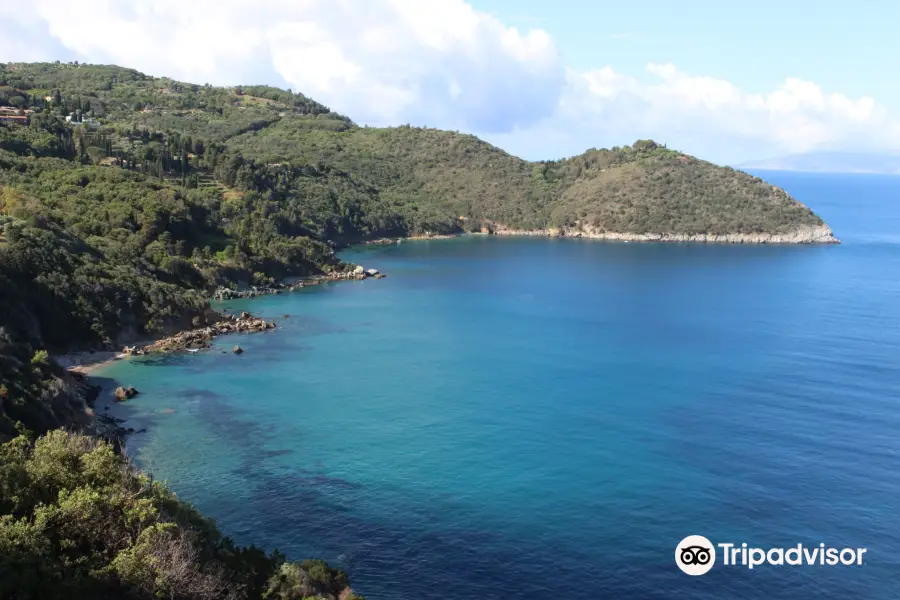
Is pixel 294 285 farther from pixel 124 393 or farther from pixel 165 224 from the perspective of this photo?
pixel 124 393

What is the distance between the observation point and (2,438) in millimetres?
31734

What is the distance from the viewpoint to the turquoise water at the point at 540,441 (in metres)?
30.9

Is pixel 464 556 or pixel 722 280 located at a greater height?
pixel 722 280

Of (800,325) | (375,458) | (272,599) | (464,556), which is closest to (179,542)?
(272,599)

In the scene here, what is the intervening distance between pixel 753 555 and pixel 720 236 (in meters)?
142

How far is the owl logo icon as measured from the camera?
30234 millimetres

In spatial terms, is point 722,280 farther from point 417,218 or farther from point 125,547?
point 125,547

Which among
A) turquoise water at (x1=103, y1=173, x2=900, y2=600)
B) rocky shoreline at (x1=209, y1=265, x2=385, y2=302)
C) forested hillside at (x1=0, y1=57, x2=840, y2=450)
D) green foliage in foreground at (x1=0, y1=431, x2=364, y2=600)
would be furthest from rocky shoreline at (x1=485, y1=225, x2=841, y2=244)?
green foliage in foreground at (x1=0, y1=431, x2=364, y2=600)

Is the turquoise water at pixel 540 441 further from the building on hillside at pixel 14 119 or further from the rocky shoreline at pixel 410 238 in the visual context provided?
the rocky shoreline at pixel 410 238

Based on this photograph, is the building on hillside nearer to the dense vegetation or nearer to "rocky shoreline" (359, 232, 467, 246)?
the dense vegetation

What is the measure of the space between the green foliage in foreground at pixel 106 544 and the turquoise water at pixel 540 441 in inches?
189

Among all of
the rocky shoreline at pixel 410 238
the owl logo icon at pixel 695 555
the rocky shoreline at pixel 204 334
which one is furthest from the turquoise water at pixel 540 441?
the rocky shoreline at pixel 410 238

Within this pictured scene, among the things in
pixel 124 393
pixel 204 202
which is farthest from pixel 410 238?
pixel 124 393

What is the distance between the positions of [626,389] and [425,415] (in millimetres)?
16277
